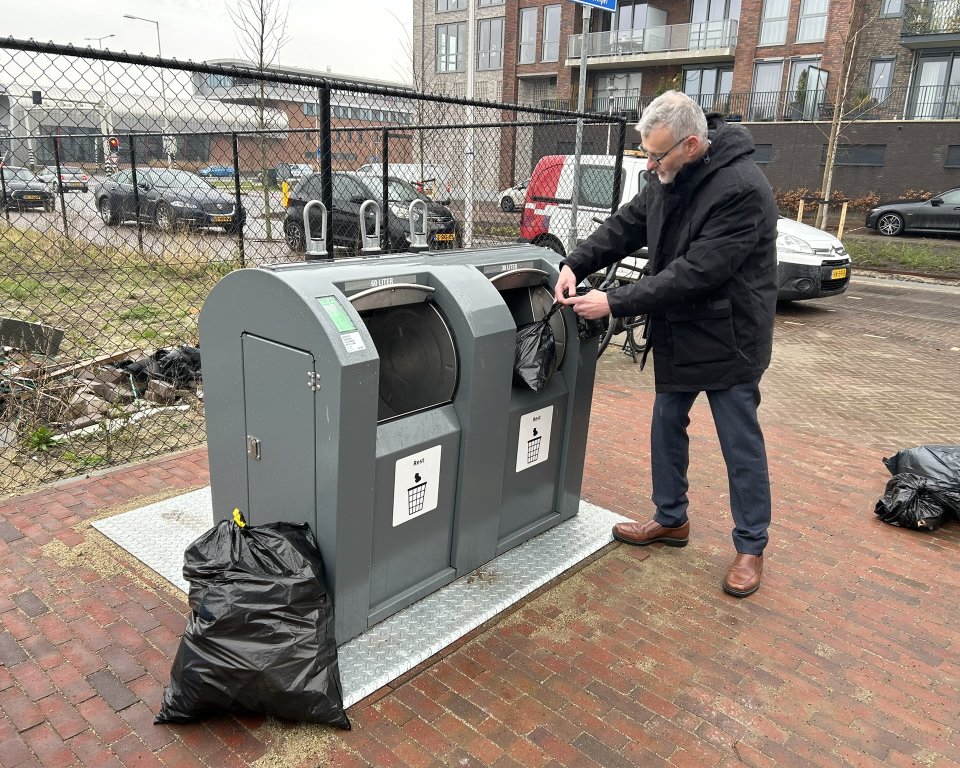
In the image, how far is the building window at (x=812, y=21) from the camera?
25.1 metres

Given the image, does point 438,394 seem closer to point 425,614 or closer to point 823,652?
point 425,614

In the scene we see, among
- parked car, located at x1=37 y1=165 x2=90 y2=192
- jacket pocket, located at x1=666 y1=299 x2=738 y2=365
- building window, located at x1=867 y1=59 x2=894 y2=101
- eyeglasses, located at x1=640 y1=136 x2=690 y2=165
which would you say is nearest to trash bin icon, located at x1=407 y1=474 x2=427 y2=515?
jacket pocket, located at x1=666 y1=299 x2=738 y2=365

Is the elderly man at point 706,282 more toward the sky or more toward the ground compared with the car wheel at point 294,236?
more toward the sky

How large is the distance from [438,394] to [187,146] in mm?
8116

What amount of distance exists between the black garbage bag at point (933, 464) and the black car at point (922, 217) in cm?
1703

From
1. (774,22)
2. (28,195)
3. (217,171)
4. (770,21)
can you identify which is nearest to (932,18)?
(774,22)

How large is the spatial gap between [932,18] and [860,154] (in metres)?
4.82

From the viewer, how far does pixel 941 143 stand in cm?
2300

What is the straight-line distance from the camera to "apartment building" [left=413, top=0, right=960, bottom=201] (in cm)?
2372

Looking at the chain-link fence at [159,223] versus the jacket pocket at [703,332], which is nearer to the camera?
the jacket pocket at [703,332]

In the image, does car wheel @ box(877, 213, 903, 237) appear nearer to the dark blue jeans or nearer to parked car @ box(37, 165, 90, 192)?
parked car @ box(37, 165, 90, 192)

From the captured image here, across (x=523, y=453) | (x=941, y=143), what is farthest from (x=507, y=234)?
(x=941, y=143)

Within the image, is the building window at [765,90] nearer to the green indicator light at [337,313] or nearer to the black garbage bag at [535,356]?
the black garbage bag at [535,356]

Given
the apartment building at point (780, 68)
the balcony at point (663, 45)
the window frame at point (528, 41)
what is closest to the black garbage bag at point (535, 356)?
the apartment building at point (780, 68)
